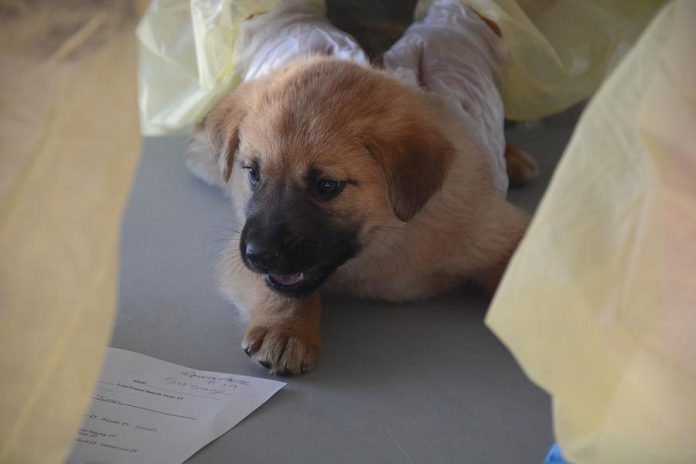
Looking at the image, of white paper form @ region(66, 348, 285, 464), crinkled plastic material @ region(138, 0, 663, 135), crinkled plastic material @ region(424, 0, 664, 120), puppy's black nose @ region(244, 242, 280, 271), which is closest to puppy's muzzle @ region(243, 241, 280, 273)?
puppy's black nose @ region(244, 242, 280, 271)

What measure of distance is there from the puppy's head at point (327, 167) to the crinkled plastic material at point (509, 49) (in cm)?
66

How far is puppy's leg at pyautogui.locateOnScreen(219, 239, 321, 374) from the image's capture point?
1.77m

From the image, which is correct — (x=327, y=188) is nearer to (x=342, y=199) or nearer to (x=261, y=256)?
(x=342, y=199)

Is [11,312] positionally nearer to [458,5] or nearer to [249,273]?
[249,273]

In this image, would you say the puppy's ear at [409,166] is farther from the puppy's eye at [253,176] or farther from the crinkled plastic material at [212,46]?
the crinkled plastic material at [212,46]

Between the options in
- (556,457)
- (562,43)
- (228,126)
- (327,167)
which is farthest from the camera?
(562,43)

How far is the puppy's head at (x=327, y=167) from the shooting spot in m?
1.73

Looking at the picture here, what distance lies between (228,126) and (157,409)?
28.7 inches

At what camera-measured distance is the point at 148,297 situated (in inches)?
83.2

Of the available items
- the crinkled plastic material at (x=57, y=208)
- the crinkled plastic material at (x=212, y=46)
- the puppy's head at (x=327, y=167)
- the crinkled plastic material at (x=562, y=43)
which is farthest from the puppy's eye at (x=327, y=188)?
the crinkled plastic material at (x=562, y=43)

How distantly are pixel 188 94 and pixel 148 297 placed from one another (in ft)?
2.73

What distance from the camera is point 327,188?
69.6 inches

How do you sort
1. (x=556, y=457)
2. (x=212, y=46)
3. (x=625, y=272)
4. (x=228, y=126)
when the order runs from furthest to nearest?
(x=212, y=46), (x=228, y=126), (x=556, y=457), (x=625, y=272)

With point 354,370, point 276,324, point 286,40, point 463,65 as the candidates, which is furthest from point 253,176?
point 463,65
